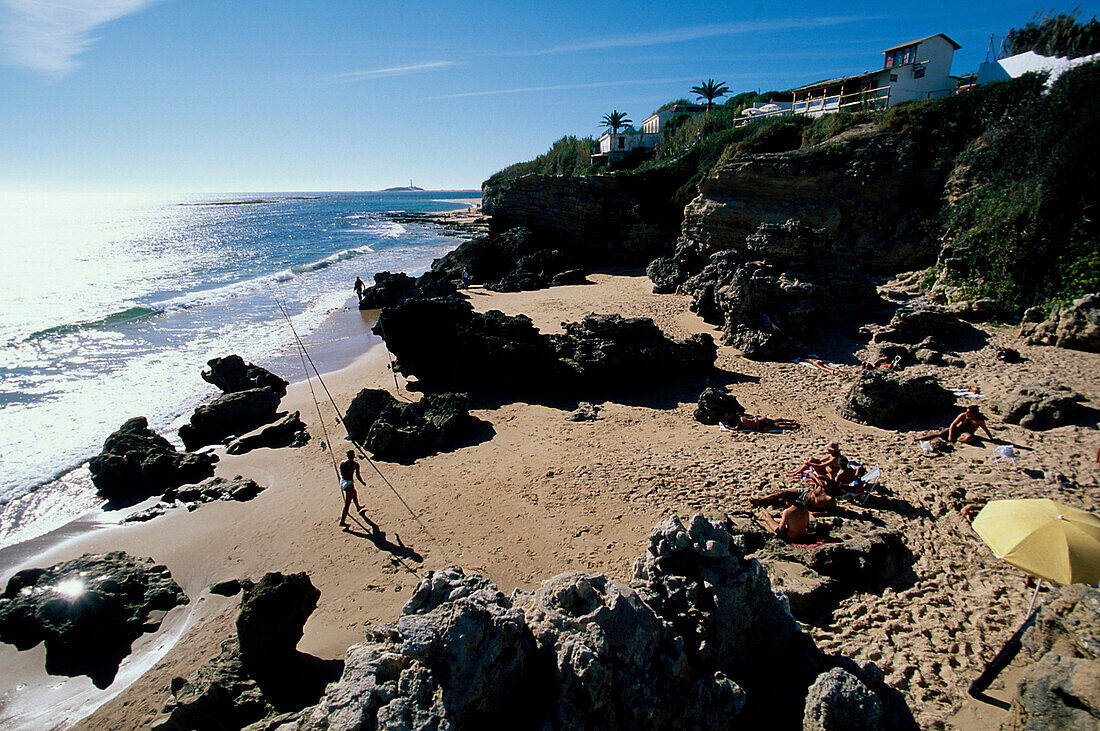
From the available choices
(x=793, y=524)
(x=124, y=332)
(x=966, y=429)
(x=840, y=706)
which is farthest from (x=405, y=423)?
(x=124, y=332)

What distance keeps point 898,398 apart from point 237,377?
17172 mm

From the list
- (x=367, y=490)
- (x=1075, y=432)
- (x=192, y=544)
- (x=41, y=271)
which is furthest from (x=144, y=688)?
(x=41, y=271)

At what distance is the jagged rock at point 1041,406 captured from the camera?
29.6 feet

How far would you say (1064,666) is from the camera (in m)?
3.72

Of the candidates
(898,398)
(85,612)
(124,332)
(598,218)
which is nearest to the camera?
(85,612)

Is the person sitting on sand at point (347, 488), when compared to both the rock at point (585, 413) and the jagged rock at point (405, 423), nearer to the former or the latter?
the jagged rock at point (405, 423)

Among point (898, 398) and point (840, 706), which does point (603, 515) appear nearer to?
point (840, 706)

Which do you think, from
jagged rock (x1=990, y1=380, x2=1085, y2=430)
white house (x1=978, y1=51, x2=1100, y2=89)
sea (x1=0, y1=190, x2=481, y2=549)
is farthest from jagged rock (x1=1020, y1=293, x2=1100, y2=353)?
sea (x1=0, y1=190, x2=481, y2=549)

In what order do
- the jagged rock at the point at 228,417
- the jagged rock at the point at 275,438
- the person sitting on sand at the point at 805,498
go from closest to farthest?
the person sitting on sand at the point at 805,498
the jagged rock at the point at 275,438
the jagged rock at the point at 228,417

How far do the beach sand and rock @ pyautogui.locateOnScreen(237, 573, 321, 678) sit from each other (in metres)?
0.65

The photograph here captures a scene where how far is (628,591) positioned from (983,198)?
20185mm

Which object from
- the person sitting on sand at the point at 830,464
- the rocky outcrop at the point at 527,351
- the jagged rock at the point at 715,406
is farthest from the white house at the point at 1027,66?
the person sitting on sand at the point at 830,464

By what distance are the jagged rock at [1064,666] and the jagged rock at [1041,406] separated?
6320 mm

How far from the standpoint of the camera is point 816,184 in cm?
2098
